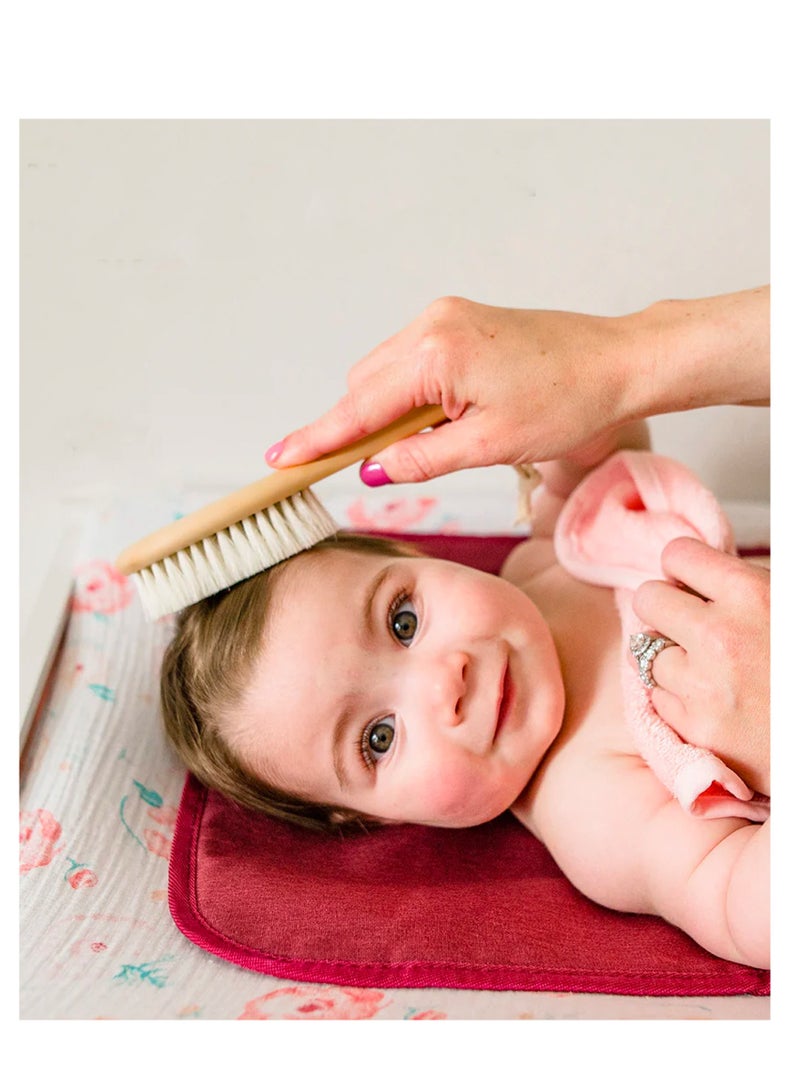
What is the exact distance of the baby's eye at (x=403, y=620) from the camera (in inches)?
46.9

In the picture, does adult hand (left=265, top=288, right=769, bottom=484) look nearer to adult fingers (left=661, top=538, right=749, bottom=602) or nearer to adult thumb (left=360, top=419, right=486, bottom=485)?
adult thumb (left=360, top=419, right=486, bottom=485)

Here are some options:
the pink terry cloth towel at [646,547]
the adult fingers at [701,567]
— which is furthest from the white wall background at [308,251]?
the adult fingers at [701,567]

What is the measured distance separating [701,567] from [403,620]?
33 cm

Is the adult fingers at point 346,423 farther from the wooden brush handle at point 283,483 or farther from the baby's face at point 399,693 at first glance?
the baby's face at point 399,693

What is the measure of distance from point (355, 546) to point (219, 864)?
1.28 feet

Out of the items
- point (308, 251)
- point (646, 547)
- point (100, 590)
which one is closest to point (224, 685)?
point (100, 590)

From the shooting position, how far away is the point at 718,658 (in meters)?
1.05

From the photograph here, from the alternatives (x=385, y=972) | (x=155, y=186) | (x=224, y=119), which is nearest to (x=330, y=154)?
(x=224, y=119)

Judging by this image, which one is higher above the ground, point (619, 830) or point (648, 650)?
point (648, 650)

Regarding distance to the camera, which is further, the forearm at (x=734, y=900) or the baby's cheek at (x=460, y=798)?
the baby's cheek at (x=460, y=798)

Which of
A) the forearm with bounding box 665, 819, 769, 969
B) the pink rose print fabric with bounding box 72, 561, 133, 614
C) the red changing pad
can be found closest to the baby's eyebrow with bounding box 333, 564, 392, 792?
the red changing pad

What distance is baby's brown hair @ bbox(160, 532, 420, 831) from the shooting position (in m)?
1.19

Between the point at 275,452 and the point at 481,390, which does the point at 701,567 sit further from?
the point at 275,452

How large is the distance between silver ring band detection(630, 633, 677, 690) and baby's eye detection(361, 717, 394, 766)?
0.90 ft
